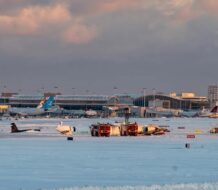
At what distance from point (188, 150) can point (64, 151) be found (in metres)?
7.05

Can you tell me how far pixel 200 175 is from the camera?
2431cm

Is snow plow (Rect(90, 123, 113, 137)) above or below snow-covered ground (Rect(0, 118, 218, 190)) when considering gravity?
above

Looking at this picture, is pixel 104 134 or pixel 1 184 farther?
pixel 104 134

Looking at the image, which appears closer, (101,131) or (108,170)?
(108,170)

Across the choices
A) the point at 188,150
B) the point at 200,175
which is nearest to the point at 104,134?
the point at 188,150

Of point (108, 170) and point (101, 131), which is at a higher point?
point (101, 131)

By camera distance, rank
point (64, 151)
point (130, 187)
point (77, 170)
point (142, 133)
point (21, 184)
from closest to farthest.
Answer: point (130, 187) < point (21, 184) < point (77, 170) < point (64, 151) < point (142, 133)

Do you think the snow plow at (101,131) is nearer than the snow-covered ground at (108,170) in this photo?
No

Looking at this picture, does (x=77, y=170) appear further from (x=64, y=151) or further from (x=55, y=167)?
(x=64, y=151)

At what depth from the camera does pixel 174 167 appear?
89.4 ft

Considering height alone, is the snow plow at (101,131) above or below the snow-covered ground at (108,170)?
above

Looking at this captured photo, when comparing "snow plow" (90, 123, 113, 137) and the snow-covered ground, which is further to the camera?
"snow plow" (90, 123, 113, 137)

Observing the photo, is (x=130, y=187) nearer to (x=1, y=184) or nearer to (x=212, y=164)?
(x=1, y=184)

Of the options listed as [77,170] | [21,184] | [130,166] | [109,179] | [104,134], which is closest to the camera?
[21,184]
